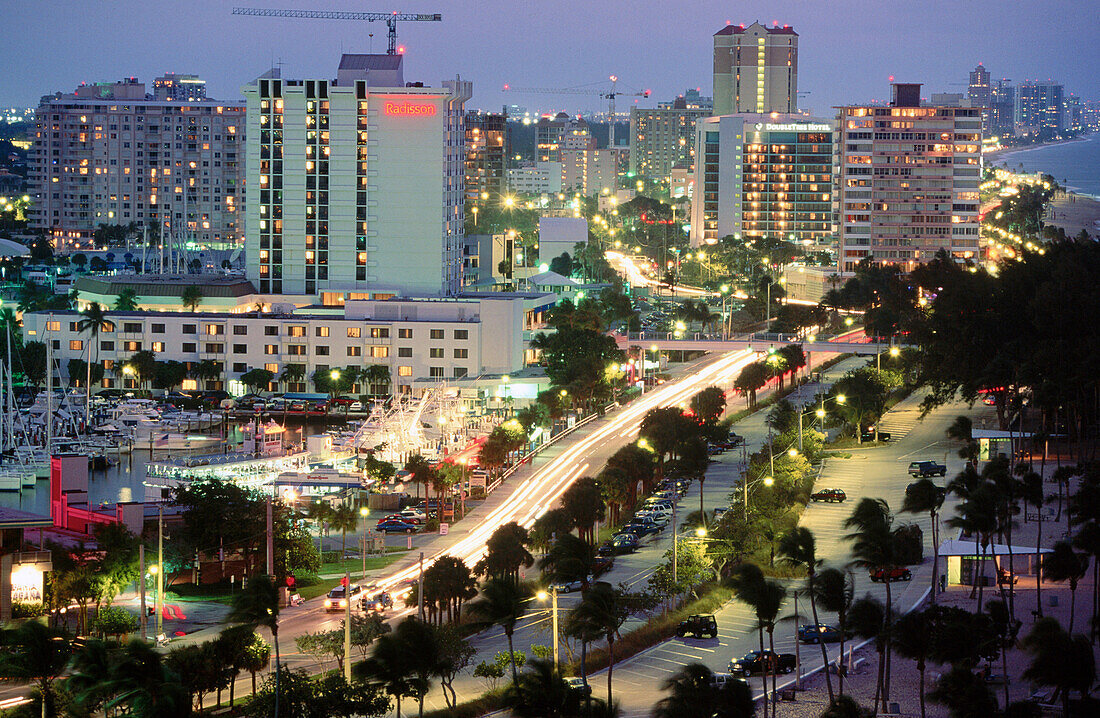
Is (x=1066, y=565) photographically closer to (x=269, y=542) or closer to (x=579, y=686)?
A: (x=579, y=686)

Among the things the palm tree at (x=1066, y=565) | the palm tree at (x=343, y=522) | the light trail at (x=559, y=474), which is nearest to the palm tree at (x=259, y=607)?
the light trail at (x=559, y=474)

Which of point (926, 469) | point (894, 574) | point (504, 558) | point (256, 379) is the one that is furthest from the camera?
point (256, 379)

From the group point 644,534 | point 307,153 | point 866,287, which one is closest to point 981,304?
point 644,534

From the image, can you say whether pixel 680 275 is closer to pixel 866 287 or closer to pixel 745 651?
pixel 866 287

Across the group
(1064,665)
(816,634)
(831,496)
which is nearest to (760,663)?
(816,634)

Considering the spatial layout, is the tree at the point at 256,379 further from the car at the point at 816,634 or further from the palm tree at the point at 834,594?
the palm tree at the point at 834,594
